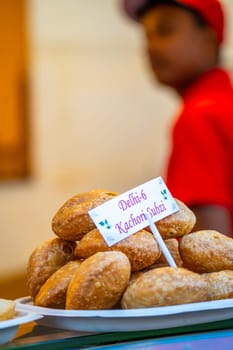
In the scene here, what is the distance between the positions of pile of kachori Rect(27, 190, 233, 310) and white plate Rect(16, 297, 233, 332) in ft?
0.06

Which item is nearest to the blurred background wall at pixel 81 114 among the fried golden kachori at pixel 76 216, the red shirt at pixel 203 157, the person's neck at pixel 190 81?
the person's neck at pixel 190 81

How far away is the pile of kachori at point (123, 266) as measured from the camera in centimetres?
91

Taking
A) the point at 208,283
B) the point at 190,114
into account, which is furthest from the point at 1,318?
the point at 190,114

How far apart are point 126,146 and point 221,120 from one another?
2492mm

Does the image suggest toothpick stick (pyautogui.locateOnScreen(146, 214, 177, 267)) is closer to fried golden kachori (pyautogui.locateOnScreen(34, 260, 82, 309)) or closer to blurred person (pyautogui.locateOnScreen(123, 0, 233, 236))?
fried golden kachori (pyautogui.locateOnScreen(34, 260, 82, 309))

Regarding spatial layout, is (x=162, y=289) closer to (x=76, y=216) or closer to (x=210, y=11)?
(x=76, y=216)

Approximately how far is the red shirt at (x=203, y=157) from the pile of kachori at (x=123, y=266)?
2.65 ft

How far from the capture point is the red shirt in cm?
184

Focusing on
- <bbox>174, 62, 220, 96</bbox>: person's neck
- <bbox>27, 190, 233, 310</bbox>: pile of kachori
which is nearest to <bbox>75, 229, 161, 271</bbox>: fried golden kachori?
<bbox>27, 190, 233, 310</bbox>: pile of kachori

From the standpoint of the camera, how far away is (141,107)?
4.37 meters

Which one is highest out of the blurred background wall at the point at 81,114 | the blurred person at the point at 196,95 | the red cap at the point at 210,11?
the red cap at the point at 210,11

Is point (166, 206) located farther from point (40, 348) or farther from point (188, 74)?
point (188, 74)

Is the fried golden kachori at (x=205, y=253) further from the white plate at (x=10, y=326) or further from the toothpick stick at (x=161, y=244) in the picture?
the white plate at (x=10, y=326)

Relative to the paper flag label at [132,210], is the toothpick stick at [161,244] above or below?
below
